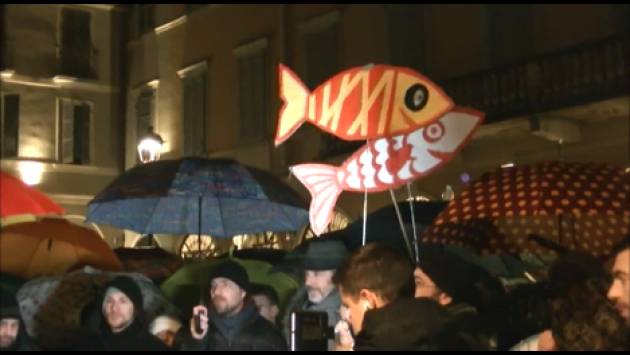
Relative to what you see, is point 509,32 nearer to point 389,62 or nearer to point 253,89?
point 389,62

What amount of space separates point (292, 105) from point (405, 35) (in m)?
8.70

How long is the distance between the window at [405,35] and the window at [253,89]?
3474 millimetres

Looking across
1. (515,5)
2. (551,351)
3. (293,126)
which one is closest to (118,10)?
(515,5)

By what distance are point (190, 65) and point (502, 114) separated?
9404 millimetres

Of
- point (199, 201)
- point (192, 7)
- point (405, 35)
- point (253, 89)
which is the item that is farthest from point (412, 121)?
point (192, 7)

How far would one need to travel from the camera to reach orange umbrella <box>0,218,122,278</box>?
5629 mm

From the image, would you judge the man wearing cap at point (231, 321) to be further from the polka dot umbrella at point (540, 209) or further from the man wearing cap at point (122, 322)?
the polka dot umbrella at point (540, 209)

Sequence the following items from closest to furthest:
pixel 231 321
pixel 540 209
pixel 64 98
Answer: pixel 231 321 → pixel 540 209 → pixel 64 98

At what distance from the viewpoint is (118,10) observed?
2314 cm

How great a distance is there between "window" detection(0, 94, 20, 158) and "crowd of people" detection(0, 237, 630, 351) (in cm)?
1715

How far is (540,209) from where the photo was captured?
16.1 feet

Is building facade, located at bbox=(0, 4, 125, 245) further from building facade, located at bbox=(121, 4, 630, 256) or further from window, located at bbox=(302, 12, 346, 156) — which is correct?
window, located at bbox=(302, 12, 346, 156)

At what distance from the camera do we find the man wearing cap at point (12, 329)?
4520mm

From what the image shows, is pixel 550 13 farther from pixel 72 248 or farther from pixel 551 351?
pixel 551 351
